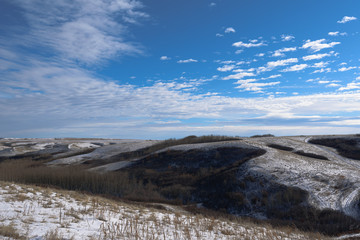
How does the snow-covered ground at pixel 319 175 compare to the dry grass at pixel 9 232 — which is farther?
the snow-covered ground at pixel 319 175

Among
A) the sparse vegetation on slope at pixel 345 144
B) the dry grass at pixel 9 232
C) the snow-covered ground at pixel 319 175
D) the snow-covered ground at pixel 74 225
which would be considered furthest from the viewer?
the sparse vegetation on slope at pixel 345 144

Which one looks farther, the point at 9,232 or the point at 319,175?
the point at 319,175

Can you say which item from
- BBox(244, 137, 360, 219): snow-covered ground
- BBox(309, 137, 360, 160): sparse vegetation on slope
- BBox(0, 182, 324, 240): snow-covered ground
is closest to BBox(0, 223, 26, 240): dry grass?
BBox(0, 182, 324, 240): snow-covered ground

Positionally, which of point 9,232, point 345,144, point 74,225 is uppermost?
point 345,144

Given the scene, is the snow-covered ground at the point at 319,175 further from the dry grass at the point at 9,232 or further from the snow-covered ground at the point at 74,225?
the dry grass at the point at 9,232

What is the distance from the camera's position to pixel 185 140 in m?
43.4

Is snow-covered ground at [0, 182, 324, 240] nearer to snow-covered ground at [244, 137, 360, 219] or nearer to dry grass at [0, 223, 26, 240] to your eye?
dry grass at [0, 223, 26, 240]

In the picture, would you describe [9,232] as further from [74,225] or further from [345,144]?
[345,144]

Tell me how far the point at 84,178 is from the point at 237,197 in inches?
635

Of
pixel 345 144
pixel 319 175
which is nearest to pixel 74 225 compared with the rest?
pixel 319 175

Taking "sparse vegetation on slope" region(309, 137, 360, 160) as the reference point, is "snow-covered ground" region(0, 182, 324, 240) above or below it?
below

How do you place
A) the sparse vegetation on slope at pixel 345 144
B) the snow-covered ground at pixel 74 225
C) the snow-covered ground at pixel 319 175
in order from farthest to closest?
the sparse vegetation on slope at pixel 345 144
the snow-covered ground at pixel 319 175
the snow-covered ground at pixel 74 225

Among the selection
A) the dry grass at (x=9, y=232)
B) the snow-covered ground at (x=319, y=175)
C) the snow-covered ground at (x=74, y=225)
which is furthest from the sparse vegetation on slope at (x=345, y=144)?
the dry grass at (x=9, y=232)

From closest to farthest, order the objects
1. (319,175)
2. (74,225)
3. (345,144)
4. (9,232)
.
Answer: (9,232) < (74,225) < (319,175) < (345,144)
